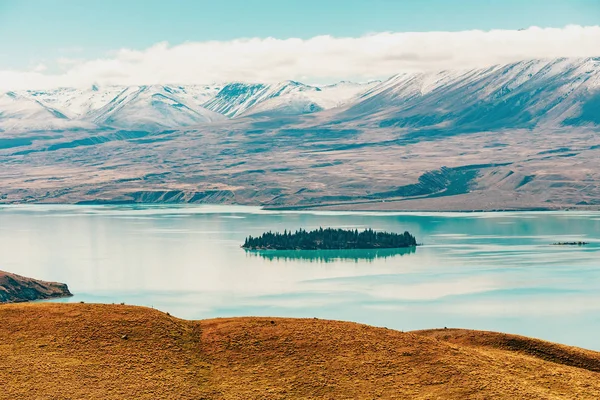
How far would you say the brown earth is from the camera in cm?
16049

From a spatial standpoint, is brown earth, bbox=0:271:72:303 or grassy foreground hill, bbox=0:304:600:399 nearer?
grassy foreground hill, bbox=0:304:600:399

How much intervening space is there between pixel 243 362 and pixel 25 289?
121260 mm

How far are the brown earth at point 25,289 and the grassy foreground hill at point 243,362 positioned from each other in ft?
330

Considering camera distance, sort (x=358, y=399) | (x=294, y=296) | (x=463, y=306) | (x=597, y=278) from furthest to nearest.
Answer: (x=597, y=278), (x=294, y=296), (x=463, y=306), (x=358, y=399)

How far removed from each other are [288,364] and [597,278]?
158 metres

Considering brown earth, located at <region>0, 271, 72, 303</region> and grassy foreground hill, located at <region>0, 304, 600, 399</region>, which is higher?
grassy foreground hill, located at <region>0, 304, 600, 399</region>

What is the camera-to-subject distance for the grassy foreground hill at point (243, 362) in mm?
52062

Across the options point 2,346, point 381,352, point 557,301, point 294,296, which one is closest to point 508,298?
point 557,301

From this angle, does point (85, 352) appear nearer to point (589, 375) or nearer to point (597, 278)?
point (589, 375)

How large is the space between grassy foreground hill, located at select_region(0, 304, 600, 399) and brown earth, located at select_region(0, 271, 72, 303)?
101m

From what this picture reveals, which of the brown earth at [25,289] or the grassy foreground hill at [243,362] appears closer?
the grassy foreground hill at [243,362]

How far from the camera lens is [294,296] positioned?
17750 cm

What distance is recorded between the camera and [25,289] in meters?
168

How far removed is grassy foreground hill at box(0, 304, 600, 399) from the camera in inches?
2050
